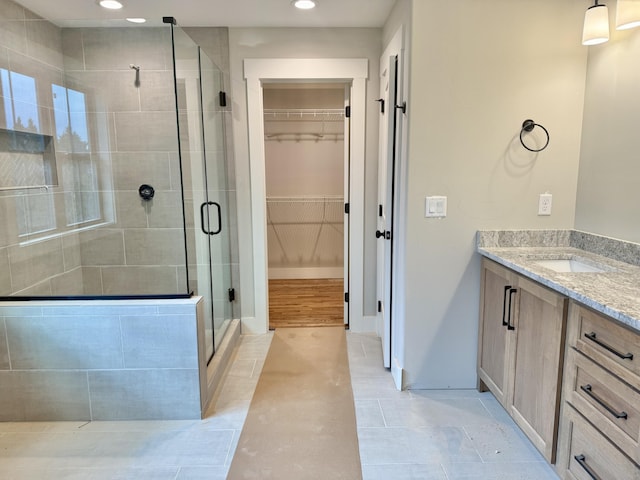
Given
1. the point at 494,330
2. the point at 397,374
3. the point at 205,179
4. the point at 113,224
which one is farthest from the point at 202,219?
the point at 494,330

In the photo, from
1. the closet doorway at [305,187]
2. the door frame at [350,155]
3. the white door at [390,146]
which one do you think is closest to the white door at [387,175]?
the white door at [390,146]

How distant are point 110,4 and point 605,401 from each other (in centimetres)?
340

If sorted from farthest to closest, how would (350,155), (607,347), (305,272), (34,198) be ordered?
(305,272), (350,155), (34,198), (607,347)

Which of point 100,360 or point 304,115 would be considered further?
point 304,115

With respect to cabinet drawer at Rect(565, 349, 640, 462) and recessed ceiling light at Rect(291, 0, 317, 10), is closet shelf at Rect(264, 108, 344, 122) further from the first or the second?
cabinet drawer at Rect(565, 349, 640, 462)

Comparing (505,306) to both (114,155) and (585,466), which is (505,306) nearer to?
(585,466)

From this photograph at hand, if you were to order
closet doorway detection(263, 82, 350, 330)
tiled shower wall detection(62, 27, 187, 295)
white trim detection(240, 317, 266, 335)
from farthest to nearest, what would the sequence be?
1. closet doorway detection(263, 82, 350, 330)
2. white trim detection(240, 317, 266, 335)
3. tiled shower wall detection(62, 27, 187, 295)

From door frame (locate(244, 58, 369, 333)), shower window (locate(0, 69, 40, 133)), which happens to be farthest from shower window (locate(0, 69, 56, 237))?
door frame (locate(244, 58, 369, 333))

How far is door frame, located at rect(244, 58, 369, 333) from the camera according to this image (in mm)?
3080

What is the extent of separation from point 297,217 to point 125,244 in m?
2.35

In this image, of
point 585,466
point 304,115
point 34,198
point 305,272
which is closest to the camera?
point 585,466

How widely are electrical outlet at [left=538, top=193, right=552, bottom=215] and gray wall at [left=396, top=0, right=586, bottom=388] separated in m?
0.03

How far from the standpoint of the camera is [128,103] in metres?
2.94

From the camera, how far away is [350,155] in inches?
128
